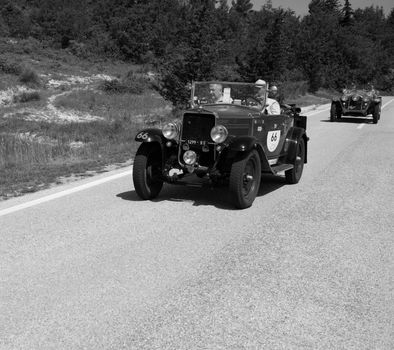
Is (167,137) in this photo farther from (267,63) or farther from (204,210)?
(267,63)

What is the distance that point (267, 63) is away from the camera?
103 ft

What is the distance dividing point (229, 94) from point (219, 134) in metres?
1.54

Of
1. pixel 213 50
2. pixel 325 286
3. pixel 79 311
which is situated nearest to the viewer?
pixel 79 311

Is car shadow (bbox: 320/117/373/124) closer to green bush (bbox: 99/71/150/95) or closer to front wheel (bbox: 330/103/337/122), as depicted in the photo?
front wheel (bbox: 330/103/337/122)

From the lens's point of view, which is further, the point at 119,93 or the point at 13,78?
the point at 119,93

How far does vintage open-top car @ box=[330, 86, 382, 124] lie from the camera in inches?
826

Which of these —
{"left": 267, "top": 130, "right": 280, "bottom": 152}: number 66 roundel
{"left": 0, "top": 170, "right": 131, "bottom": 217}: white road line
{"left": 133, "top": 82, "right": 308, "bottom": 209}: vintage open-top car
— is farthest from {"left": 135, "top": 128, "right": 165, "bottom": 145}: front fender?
{"left": 267, "top": 130, "right": 280, "bottom": 152}: number 66 roundel

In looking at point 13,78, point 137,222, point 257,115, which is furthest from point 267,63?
point 137,222

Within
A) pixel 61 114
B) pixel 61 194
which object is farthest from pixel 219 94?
pixel 61 114

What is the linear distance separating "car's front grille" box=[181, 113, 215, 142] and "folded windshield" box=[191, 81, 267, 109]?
1.09 metres

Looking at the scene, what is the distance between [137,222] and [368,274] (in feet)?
8.43

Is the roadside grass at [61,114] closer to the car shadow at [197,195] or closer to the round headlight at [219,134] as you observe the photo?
the car shadow at [197,195]

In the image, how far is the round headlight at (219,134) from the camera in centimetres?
653

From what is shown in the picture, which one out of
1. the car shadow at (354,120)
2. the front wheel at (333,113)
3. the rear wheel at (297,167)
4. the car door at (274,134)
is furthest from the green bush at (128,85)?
the car door at (274,134)
